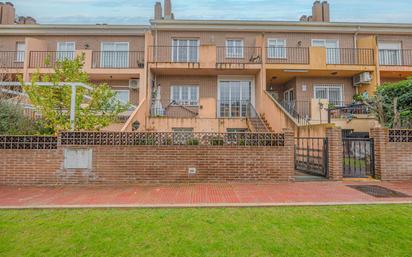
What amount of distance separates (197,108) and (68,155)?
8.94 m

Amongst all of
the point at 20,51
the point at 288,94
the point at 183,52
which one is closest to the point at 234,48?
the point at 183,52

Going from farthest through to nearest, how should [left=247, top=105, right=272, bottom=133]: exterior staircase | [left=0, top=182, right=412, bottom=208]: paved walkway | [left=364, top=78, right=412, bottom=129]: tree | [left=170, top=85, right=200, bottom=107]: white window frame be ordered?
[left=170, top=85, right=200, bottom=107]: white window frame < [left=247, top=105, right=272, bottom=133]: exterior staircase < [left=364, top=78, right=412, bottom=129]: tree < [left=0, top=182, right=412, bottom=208]: paved walkway

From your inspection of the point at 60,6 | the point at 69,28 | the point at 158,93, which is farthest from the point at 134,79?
the point at 60,6

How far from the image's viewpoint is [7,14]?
17.2 meters

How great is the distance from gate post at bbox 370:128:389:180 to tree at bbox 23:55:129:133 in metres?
9.65

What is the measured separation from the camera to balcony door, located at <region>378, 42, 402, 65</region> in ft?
52.1

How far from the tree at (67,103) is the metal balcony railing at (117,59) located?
6079 millimetres

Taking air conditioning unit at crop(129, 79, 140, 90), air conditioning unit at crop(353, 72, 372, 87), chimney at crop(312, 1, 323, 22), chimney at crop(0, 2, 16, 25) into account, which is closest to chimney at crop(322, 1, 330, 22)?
chimney at crop(312, 1, 323, 22)

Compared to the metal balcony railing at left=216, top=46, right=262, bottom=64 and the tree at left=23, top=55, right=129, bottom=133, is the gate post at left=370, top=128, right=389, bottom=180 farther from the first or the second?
the tree at left=23, top=55, right=129, bottom=133

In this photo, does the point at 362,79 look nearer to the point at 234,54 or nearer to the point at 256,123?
the point at 256,123

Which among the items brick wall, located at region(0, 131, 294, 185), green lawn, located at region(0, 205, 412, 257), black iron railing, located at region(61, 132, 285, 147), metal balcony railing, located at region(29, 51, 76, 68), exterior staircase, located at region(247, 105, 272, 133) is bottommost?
green lawn, located at region(0, 205, 412, 257)

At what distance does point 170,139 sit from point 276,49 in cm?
1178

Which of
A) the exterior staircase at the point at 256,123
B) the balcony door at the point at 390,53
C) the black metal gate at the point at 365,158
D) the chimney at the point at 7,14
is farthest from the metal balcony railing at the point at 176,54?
the balcony door at the point at 390,53

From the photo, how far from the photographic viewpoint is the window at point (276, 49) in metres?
16.0
